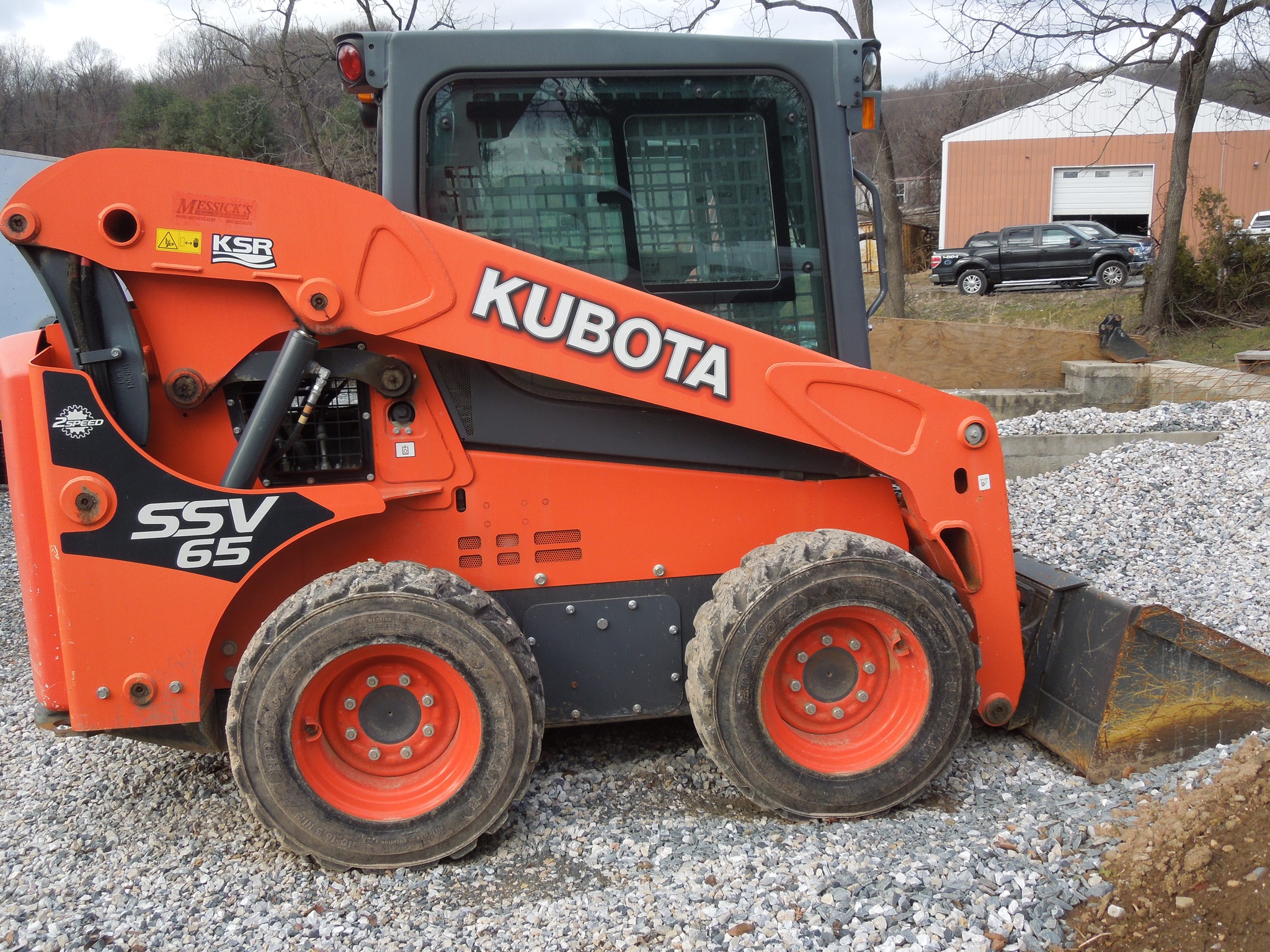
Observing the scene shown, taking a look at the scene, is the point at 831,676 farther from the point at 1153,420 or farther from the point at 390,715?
the point at 1153,420

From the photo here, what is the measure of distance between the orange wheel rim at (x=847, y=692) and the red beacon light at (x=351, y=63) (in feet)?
7.64

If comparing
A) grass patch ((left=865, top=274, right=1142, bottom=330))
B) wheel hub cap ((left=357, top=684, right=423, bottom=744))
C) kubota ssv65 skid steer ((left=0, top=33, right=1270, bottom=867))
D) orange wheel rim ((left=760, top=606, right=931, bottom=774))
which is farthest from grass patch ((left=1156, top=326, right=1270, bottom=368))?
wheel hub cap ((left=357, top=684, right=423, bottom=744))

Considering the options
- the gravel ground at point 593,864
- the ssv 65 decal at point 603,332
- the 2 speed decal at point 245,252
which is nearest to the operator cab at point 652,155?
the ssv 65 decal at point 603,332

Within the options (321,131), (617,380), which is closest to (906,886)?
(617,380)

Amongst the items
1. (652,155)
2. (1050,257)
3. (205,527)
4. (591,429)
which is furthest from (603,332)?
(1050,257)

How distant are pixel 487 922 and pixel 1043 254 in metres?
21.6

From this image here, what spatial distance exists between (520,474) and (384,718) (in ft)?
2.95

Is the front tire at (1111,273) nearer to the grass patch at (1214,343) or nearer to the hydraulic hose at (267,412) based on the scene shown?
the grass patch at (1214,343)

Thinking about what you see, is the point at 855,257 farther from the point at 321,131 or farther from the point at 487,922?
the point at 321,131

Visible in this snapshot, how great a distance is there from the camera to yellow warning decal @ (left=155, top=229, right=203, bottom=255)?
291 cm

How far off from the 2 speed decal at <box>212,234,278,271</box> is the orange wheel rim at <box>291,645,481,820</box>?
1.21 m

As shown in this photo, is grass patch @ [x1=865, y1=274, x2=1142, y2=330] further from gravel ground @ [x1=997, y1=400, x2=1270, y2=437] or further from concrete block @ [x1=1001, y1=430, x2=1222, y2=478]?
concrete block @ [x1=1001, y1=430, x2=1222, y2=478]

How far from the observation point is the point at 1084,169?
3300 centimetres

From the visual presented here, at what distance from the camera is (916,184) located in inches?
1743
